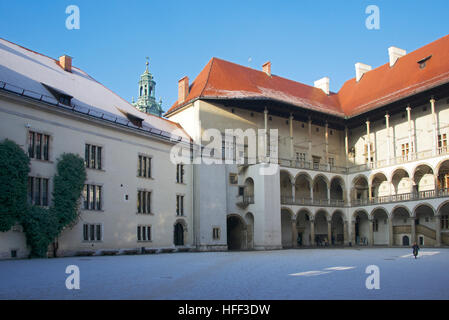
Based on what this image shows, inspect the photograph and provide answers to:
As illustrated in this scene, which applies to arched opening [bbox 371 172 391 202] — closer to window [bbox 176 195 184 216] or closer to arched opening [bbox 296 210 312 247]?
arched opening [bbox 296 210 312 247]

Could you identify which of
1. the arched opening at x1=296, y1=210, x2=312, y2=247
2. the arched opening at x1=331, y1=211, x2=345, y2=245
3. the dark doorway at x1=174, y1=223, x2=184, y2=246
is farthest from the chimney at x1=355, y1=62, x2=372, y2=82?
the dark doorway at x1=174, y1=223, x2=184, y2=246

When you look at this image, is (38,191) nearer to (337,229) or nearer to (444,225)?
(337,229)

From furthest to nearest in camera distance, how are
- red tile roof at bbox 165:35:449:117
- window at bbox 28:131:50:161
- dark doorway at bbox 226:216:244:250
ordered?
red tile roof at bbox 165:35:449:117 < dark doorway at bbox 226:216:244:250 < window at bbox 28:131:50:161

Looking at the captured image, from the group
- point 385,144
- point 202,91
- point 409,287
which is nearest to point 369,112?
point 385,144

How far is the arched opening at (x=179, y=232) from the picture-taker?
119ft

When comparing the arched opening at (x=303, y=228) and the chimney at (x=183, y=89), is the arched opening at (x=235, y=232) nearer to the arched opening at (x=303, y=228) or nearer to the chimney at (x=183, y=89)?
the arched opening at (x=303, y=228)

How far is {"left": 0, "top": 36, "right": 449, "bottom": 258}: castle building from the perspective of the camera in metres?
29.1

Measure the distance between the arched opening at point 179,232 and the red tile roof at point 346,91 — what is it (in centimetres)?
1117

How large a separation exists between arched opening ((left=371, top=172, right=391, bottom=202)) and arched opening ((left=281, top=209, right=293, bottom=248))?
8.45m

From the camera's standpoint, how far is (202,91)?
41094 millimetres

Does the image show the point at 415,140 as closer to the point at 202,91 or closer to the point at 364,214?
the point at 364,214

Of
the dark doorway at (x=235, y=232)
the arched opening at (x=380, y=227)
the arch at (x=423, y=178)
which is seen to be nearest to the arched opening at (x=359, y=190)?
the arched opening at (x=380, y=227)

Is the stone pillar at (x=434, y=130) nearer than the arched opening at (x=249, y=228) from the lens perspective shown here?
Yes

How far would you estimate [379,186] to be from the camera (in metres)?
46.8
